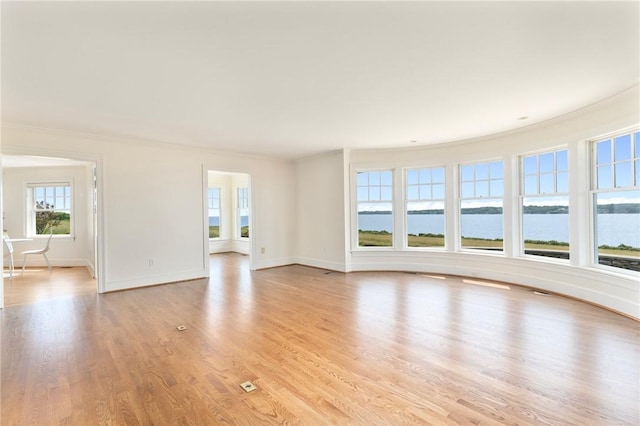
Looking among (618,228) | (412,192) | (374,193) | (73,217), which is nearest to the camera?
(618,228)

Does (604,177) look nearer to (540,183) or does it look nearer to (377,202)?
(540,183)

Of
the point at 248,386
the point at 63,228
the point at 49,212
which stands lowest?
the point at 248,386

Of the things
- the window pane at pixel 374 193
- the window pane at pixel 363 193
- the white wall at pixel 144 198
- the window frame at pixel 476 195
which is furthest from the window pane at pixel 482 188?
the white wall at pixel 144 198

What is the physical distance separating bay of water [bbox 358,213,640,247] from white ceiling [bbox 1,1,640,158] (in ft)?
5.27

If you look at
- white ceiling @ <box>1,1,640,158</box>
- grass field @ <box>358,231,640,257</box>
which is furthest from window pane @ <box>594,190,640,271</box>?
white ceiling @ <box>1,1,640,158</box>

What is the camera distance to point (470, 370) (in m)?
2.46

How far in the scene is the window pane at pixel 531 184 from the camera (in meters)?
5.07

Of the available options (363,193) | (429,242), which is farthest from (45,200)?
(429,242)

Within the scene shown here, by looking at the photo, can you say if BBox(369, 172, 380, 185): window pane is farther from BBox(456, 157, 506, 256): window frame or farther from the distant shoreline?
BBox(456, 157, 506, 256): window frame

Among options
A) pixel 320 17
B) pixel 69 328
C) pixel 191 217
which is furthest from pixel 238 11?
pixel 191 217

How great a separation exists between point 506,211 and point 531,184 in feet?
1.92

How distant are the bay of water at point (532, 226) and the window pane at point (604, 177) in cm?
39

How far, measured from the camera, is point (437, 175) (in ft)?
20.7

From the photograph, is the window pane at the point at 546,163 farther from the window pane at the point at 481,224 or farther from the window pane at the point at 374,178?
the window pane at the point at 374,178
